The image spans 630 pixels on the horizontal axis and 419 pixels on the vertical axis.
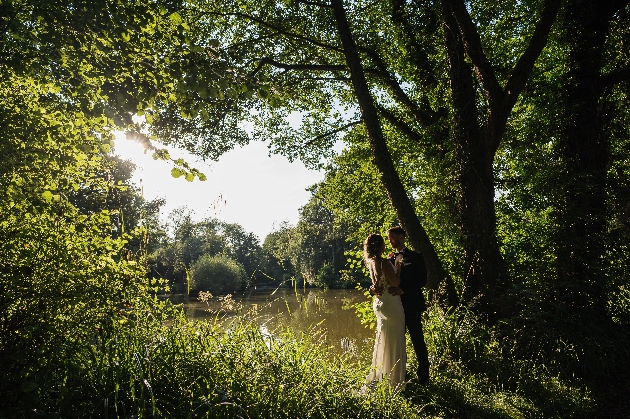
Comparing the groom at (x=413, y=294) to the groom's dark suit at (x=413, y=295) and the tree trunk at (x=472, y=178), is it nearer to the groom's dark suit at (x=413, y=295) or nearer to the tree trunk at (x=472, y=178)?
the groom's dark suit at (x=413, y=295)

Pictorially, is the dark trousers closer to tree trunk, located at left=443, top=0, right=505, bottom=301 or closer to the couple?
the couple

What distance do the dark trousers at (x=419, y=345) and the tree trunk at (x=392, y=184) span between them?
2024 mm

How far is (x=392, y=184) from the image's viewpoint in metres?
7.68

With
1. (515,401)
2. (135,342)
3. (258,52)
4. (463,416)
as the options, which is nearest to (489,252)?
(515,401)

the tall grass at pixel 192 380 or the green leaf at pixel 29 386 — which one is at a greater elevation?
the green leaf at pixel 29 386

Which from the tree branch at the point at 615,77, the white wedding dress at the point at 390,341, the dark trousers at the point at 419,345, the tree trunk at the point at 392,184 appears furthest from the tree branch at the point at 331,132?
the dark trousers at the point at 419,345

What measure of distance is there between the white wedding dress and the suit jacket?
0.60ft

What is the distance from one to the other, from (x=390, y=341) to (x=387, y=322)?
0.72ft

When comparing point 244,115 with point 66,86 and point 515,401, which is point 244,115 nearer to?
point 66,86

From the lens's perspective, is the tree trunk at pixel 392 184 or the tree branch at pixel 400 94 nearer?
the tree trunk at pixel 392 184

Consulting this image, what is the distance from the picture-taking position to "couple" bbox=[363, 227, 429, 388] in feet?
16.3

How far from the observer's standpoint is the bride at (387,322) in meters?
4.93

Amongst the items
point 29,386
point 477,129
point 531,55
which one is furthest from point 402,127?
point 29,386

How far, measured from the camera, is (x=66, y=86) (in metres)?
3.59
